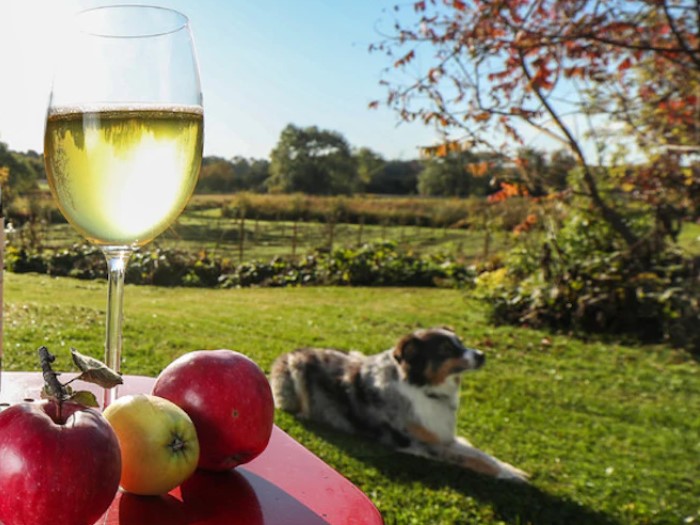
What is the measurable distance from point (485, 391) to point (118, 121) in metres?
5.03

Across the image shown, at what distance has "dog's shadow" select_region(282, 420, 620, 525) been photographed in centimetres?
346

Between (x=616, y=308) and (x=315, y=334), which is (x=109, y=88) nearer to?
(x=315, y=334)

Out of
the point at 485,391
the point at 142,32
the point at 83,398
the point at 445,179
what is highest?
the point at 445,179

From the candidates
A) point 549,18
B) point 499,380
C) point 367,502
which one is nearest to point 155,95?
point 367,502

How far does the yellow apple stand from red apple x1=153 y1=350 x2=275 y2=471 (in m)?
0.05

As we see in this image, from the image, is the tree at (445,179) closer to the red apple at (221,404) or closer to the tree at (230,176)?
the tree at (230,176)

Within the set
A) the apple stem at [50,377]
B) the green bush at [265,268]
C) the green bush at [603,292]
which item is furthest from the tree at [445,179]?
the apple stem at [50,377]

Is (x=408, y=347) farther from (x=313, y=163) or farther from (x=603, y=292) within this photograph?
(x=313, y=163)

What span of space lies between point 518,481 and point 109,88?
3475 mm

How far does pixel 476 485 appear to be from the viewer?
3729 mm

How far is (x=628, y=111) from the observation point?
7.02 meters

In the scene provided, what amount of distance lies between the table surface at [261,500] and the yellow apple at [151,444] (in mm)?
24

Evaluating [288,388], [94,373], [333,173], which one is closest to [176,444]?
[94,373]

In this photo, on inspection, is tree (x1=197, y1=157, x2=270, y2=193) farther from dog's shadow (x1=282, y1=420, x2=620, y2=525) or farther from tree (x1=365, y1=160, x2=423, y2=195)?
dog's shadow (x1=282, y1=420, x2=620, y2=525)
